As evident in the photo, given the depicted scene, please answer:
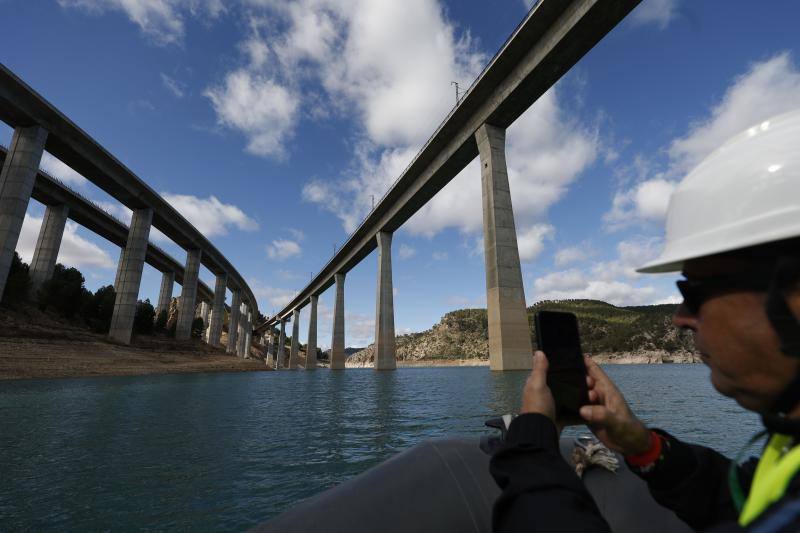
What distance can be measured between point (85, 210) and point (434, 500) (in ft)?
199

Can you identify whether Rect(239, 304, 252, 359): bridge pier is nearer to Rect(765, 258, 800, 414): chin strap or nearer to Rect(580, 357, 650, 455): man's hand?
Rect(580, 357, 650, 455): man's hand

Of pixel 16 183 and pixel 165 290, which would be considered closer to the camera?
pixel 16 183

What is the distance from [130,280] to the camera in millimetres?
38281

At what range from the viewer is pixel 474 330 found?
579ft

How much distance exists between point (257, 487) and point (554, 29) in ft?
86.5

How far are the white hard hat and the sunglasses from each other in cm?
8

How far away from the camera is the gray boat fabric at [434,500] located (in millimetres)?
1737

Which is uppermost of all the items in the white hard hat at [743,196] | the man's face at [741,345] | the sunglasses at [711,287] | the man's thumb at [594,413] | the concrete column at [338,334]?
the concrete column at [338,334]

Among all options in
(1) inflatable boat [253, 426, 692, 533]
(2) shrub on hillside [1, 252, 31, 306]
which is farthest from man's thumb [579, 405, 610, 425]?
(2) shrub on hillside [1, 252, 31, 306]

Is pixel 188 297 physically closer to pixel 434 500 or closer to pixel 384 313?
pixel 384 313

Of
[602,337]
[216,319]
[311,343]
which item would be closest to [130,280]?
[216,319]

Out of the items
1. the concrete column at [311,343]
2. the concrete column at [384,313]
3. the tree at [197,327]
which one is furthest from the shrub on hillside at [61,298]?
the concrete column at [311,343]

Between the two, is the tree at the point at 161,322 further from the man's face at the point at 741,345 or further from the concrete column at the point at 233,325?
the man's face at the point at 741,345

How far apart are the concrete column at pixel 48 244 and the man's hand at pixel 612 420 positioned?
51.5m
